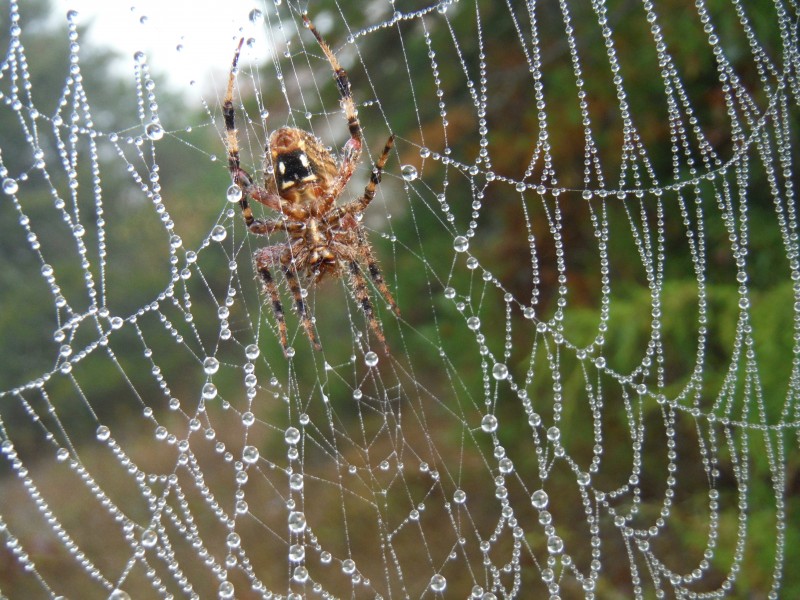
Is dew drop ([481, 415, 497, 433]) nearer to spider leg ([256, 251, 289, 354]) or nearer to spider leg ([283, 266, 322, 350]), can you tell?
spider leg ([283, 266, 322, 350])

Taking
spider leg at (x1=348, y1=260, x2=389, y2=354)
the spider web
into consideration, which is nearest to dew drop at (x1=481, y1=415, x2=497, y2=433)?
the spider web

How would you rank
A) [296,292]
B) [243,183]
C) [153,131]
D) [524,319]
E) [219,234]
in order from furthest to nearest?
[524,319] → [296,292] → [243,183] → [219,234] → [153,131]

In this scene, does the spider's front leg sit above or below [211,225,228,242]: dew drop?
above

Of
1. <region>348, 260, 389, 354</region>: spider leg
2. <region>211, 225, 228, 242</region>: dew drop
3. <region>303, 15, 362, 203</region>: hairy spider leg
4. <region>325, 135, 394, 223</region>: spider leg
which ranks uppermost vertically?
<region>303, 15, 362, 203</region>: hairy spider leg

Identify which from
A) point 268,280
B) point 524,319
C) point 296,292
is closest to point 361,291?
point 296,292

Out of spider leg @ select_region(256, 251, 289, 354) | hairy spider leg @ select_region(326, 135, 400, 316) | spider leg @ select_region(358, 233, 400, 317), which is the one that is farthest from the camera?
spider leg @ select_region(358, 233, 400, 317)

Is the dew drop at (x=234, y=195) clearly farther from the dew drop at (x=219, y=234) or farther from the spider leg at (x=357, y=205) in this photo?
the spider leg at (x=357, y=205)

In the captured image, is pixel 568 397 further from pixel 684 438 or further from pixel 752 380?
pixel 684 438

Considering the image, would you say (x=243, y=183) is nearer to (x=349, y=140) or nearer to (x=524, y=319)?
(x=349, y=140)
